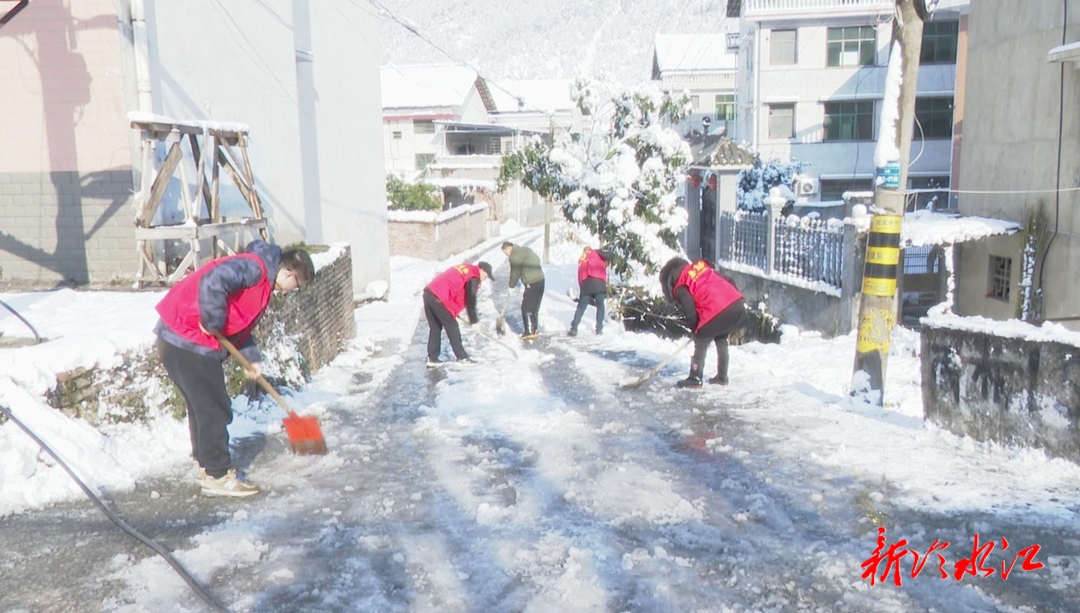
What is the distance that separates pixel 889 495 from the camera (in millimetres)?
5141

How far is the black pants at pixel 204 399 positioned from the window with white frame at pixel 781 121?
2909 cm

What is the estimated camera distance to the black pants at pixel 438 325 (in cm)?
1094

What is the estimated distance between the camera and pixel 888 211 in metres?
7.68

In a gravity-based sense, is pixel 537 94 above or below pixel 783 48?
above

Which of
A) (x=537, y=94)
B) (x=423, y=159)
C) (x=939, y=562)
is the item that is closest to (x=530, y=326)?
(x=939, y=562)

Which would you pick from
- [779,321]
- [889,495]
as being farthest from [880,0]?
[889,495]

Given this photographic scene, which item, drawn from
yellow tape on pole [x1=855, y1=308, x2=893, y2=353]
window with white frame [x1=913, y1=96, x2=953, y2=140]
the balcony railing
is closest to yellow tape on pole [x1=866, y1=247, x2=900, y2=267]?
yellow tape on pole [x1=855, y1=308, x2=893, y2=353]

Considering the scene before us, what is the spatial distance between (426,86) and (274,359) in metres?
41.7

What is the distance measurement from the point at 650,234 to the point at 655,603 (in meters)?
15.0

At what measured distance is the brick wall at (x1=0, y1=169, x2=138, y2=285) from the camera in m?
11.0

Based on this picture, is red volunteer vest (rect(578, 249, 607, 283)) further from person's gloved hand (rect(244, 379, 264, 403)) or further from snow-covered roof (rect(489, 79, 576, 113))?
snow-covered roof (rect(489, 79, 576, 113))

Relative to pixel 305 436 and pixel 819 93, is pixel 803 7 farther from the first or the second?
pixel 305 436

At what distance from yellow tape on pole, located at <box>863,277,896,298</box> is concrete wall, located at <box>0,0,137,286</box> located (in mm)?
8761

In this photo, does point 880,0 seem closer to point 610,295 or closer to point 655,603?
point 610,295
